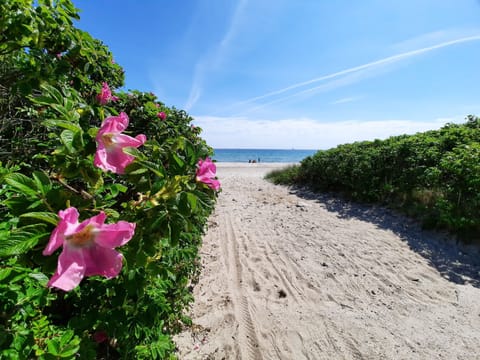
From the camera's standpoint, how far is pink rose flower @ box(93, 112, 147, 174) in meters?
0.68

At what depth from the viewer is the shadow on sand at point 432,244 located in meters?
3.55

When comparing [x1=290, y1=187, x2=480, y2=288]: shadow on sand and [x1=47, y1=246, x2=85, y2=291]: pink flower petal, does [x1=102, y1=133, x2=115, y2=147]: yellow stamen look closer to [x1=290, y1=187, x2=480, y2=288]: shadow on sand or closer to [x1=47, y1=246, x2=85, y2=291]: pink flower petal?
[x1=47, y1=246, x2=85, y2=291]: pink flower petal

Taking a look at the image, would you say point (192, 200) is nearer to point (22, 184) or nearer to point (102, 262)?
point (102, 262)

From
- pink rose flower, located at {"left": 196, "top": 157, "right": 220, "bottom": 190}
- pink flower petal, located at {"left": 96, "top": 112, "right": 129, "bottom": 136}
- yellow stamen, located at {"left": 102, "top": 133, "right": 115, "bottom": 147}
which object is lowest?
pink rose flower, located at {"left": 196, "top": 157, "right": 220, "bottom": 190}

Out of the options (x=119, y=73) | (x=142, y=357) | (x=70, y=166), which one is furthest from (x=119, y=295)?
(x=119, y=73)

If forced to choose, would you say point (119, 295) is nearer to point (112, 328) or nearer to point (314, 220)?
point (112, 328)

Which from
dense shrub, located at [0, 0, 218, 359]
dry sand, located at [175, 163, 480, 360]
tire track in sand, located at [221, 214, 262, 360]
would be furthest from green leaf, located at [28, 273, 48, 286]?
tire track in sand, located at [221, 214, 262, 360]

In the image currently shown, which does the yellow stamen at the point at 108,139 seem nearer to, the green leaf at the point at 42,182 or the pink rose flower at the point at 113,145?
the pink rose flower at the point at 113,145

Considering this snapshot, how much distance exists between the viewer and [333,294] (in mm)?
3027

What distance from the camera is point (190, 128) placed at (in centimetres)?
336

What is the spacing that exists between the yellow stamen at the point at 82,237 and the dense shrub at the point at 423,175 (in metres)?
5.52

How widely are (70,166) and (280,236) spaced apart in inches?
172

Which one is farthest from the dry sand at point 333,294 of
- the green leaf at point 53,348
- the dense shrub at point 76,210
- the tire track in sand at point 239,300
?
the green leaf at point 53,348

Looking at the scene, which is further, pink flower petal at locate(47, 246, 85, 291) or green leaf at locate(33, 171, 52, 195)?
green leaf at locate(33, 171, 52, 195)
